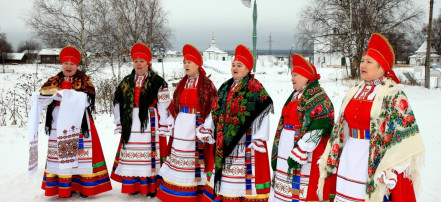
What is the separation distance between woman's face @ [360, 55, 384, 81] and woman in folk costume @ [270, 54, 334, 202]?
20.3 inches

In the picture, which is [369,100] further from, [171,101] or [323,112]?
[171,101]

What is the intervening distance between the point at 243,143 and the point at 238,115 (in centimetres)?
34

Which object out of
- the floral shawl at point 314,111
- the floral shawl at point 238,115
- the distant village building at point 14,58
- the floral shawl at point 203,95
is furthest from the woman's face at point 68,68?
the distant village building at point 14,58

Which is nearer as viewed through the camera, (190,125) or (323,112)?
(323,112)

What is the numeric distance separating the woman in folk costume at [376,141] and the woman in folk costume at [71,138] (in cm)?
322

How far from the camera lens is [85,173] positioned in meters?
4.74

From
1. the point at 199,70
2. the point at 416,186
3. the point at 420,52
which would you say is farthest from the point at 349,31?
the point at 420,52

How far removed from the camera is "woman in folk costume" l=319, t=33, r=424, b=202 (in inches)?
106

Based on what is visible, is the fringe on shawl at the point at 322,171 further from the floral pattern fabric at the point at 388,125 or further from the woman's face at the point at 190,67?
the woman's face at the point at 190,67

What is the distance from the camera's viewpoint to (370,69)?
9.78 ft

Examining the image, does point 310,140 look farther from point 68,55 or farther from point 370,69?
point 68,55

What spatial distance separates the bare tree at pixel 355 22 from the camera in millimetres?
19234

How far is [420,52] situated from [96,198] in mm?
61295

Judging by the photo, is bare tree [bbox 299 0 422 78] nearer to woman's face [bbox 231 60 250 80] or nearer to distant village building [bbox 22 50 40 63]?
woman's face [bbox 231 60 250 80]
